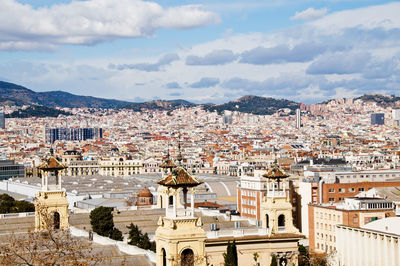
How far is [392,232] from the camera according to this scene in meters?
50.5

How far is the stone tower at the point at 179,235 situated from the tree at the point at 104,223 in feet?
62.1

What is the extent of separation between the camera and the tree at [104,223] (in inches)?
1740

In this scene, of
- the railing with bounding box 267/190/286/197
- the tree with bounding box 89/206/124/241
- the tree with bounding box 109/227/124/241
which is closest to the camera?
the railing with bounding box 267/190/286/197

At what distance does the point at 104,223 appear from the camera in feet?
147

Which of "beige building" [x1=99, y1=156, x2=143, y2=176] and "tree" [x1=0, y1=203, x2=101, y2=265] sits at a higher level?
"tree" [x1=0, y1=203, x2=101, y2=265]

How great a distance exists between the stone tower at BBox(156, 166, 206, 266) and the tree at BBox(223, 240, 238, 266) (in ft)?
29.2

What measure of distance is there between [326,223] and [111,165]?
115712 millimetres

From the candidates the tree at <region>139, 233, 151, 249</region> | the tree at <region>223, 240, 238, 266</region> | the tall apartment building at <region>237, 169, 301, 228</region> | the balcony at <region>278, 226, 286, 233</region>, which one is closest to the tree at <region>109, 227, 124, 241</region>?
the tree at <region>139, 233, 151, 249</region>

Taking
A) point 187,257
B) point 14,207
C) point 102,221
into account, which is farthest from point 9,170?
point 187,257

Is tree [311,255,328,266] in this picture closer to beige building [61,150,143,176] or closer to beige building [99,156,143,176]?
beige building [99,156,143,176]

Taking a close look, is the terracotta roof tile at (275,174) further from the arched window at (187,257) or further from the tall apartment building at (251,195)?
the tall apartment building at (251,195)

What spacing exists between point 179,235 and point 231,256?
32.4 ft

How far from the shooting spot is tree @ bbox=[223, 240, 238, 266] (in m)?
34.2

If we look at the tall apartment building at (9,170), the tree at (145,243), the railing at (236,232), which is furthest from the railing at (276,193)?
the tall apartment building at (9,170)
